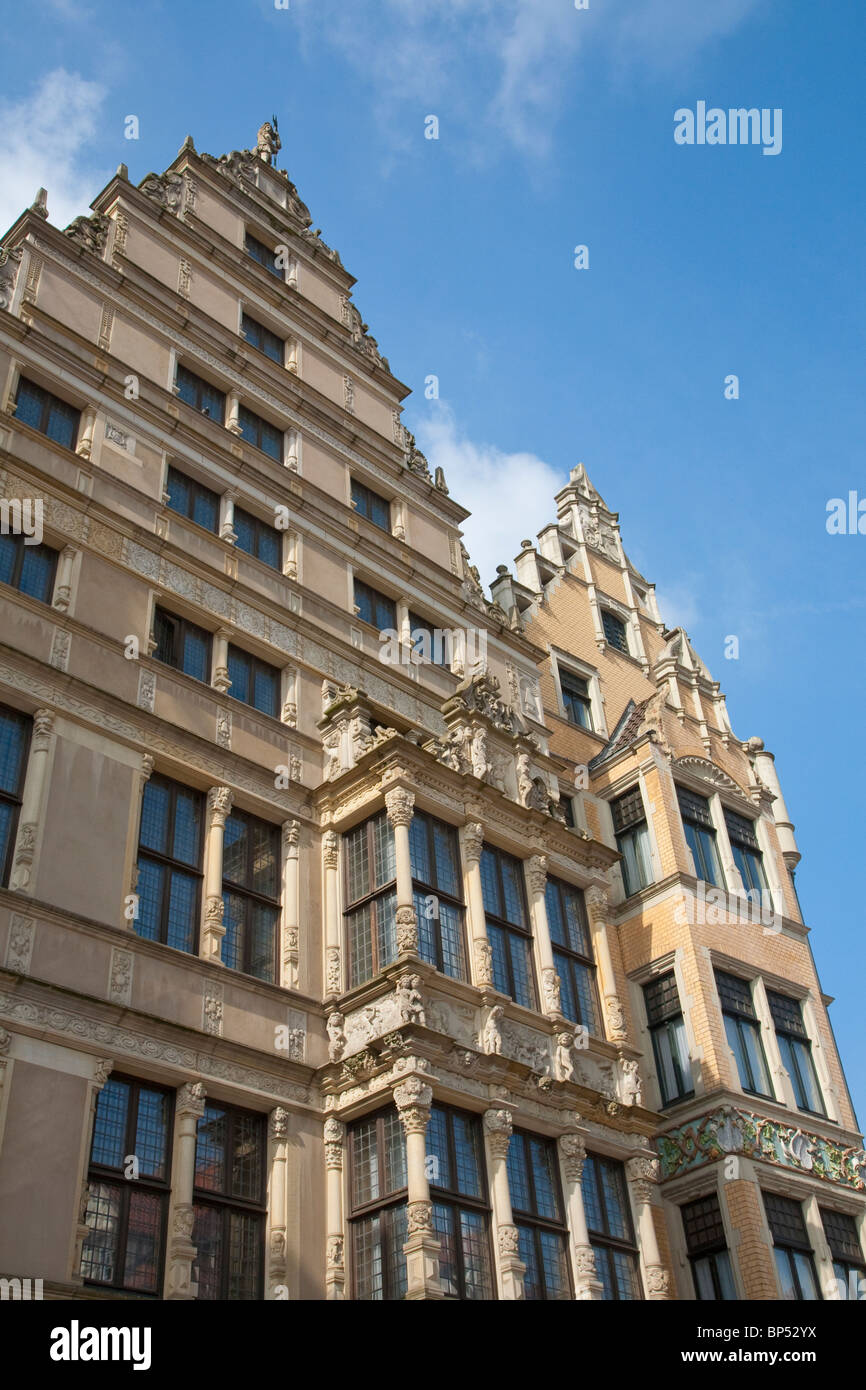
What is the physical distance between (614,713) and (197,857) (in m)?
14.0

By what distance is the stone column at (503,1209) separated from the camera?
1727 centimetres

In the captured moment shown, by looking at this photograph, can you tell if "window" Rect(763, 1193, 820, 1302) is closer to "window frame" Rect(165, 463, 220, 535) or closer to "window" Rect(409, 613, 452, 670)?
"window" Rect(409, 613, 452, 670)

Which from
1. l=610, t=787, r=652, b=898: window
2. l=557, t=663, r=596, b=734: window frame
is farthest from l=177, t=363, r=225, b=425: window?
l=610, t=787, r=652, b=898: window

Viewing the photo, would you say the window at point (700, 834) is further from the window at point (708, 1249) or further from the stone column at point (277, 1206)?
the stone column at point (277, 1206)

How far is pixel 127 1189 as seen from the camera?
52.5 feet

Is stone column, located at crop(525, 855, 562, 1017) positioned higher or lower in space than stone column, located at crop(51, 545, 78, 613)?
lower

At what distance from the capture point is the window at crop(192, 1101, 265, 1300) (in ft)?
54.1

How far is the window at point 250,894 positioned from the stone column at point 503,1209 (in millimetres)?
3817

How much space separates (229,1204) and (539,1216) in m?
4.48

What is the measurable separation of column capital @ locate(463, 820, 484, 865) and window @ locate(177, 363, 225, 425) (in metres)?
9.49

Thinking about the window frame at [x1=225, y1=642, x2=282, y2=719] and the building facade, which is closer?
the building facade
